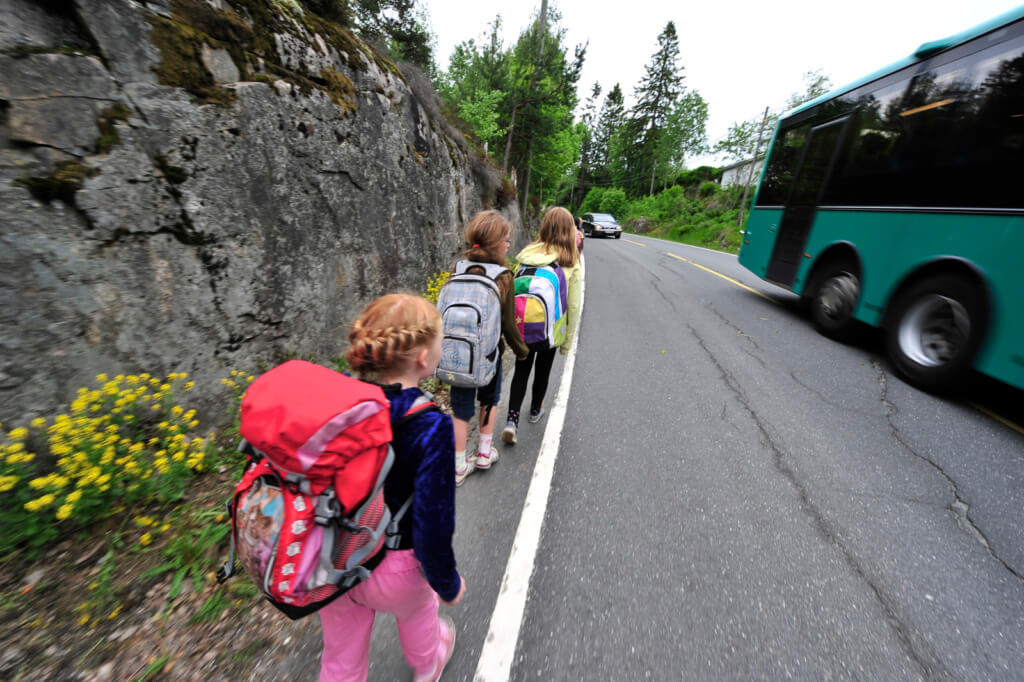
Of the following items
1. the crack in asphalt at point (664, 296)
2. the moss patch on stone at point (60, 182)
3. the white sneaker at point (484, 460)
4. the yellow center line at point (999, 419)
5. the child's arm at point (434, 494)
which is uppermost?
the moss patch on stone at point (60, 182)

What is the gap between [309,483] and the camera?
0.91m

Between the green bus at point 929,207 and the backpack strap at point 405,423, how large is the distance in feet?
17.1

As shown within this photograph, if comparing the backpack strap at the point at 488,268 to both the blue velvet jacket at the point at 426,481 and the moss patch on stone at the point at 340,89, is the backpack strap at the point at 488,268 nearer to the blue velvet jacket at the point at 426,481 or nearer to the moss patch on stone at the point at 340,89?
the blue velvet jacket at the point at 426,481

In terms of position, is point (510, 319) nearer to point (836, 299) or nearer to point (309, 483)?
point (309, 483)

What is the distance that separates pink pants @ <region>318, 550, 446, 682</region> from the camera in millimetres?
1209

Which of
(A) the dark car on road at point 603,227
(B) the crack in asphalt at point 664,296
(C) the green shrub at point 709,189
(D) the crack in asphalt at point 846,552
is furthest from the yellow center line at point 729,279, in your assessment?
(C) the green shrub at point 709,189

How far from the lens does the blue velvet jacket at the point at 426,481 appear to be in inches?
43.6

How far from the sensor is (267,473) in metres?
0.99

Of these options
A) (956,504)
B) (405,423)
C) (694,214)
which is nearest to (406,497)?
(405,423)

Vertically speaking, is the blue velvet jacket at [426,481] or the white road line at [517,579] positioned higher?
the blue velvet jacket at [426,481]

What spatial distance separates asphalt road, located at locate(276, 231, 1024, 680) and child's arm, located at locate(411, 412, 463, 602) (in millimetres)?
807

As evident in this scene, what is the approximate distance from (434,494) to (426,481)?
5 cm

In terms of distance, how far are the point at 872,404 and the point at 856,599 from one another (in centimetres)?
277

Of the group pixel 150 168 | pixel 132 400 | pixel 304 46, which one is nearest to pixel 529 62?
pixel 304 46
